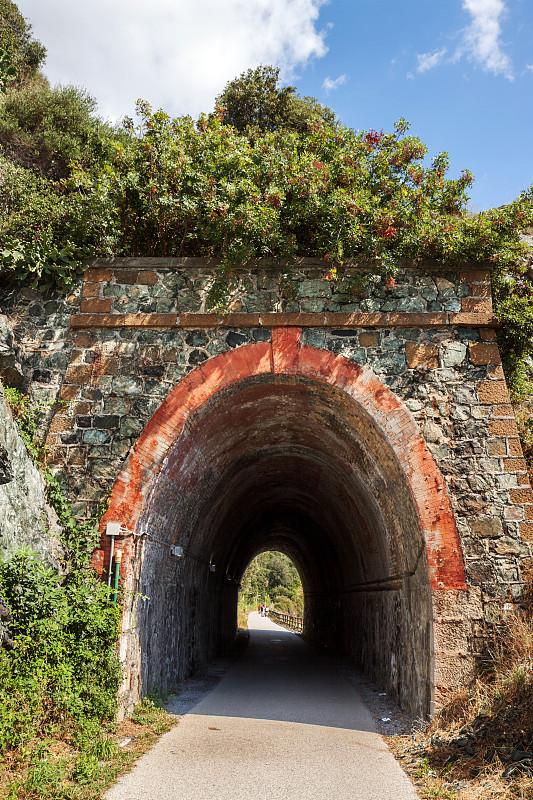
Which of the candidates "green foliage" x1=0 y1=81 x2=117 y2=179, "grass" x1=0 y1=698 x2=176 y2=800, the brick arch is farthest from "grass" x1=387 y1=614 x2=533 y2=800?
"green foliage" x1=0 y1=81 x2=117 y2=179

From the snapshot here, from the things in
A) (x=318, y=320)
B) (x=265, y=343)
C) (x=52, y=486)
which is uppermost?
(x=318, y=320)

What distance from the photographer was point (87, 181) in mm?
A: 8734

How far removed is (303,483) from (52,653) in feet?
29.7

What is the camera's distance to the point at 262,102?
821 inches

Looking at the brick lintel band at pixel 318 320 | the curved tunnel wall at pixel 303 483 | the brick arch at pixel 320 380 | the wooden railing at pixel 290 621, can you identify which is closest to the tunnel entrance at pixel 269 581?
the wooden railing at pixel 290 621

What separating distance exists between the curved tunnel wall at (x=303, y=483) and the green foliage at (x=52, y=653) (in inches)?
26.3

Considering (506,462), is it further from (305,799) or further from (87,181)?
(87,181)

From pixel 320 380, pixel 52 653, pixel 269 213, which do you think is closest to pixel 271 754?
pixel 52 653

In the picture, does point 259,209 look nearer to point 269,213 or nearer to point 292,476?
point 269,213

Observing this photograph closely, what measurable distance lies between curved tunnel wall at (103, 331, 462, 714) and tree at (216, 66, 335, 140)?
12926 mm

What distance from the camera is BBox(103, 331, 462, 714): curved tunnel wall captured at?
7.90 meters

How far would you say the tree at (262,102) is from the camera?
20562 mm

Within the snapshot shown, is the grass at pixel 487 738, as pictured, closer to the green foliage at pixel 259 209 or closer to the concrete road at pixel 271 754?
the concrete road at pixel 271 754

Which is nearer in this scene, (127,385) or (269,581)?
(127,385)
